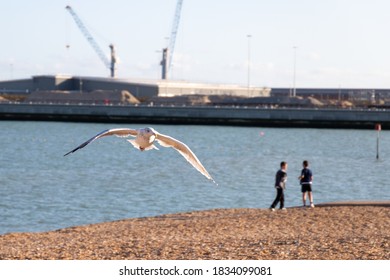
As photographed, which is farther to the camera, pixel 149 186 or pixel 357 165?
pixel 357 165

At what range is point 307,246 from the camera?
16.1m

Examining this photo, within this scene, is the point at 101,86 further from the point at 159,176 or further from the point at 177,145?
the point at 177,145

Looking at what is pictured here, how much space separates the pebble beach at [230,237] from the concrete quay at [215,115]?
225 feet

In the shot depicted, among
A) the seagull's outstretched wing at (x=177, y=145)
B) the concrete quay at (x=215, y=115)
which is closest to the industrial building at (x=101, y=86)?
the concrete quay at (x=215, y=115)

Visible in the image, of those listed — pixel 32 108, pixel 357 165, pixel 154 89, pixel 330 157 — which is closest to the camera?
pixel 357 165

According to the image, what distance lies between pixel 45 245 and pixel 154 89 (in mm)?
122710

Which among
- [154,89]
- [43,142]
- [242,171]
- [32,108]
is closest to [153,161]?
[242,171]

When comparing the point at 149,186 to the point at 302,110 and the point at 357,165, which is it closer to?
the point at 357,165

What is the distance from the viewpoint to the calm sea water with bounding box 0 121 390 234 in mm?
30125

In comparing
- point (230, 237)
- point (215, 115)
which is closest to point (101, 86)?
point (215, 115)

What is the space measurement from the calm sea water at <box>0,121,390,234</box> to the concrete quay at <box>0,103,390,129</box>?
455 inches

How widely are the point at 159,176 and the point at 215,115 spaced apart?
54.0 metres

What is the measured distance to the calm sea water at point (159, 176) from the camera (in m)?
30.1

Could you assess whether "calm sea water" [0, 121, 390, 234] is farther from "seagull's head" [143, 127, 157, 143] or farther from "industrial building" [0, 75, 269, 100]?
"industrial building" [0, 75, 269, 100]
